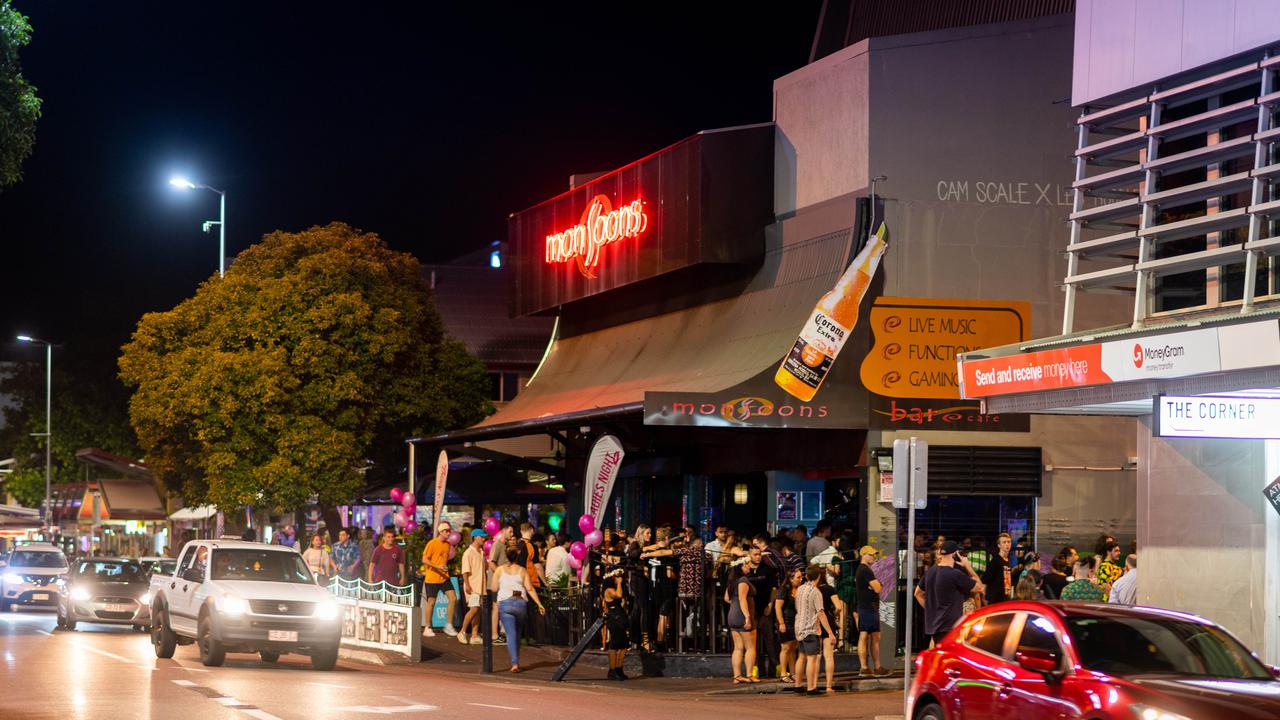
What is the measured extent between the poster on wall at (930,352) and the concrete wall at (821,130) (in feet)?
7.01

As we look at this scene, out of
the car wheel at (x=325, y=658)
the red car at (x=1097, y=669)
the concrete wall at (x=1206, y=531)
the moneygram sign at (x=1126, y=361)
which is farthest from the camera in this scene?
the car wheel at (x=325, y=658)

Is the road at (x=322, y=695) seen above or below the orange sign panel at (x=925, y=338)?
below

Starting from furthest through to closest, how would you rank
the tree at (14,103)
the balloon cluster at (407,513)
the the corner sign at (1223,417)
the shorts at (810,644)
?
the balloon cluster at (407,513)
the tree at (14,103)
the shorts at (810,644)
the the corner sign at (1223,417)

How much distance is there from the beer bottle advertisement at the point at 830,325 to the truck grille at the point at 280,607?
24.1 ft

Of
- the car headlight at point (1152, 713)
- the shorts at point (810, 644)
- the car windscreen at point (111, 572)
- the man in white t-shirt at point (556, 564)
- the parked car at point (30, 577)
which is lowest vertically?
the parked car at point (30, 577)

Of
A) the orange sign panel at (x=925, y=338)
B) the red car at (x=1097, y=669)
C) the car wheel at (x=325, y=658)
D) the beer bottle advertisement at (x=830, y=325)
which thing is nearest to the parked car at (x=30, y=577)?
the car wheel at (x=325, y=658)

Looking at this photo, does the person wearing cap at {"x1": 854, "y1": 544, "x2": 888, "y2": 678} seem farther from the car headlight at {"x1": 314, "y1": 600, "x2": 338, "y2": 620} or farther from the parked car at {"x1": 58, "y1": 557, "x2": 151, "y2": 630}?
the parked car at {"x1": 58, "y1": 557, "x2": 151, "y2": 630}

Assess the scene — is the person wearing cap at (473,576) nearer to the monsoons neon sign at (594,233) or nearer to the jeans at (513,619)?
the jeans at (513,619)

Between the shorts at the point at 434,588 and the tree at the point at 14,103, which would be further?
the shorts at the point at 434,588

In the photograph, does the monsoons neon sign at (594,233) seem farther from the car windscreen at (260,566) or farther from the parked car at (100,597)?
the parked car at (100,597)

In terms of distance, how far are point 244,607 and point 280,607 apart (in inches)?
18.6

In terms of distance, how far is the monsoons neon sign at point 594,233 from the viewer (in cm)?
3027

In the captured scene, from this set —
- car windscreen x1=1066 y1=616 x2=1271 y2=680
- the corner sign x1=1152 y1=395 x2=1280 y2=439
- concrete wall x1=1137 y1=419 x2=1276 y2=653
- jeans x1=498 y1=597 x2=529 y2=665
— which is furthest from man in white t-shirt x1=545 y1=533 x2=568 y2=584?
car windscreen x1=1066 y1=616 x2=1271 y2=680

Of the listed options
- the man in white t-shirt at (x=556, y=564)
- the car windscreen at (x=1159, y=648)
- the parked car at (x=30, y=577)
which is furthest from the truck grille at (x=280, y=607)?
the parked car at (x=30, y=577)
